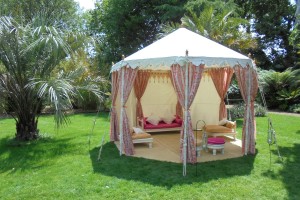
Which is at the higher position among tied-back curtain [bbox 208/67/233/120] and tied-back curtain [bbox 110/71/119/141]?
tied-back curtain [bbox 208/67/233/120]

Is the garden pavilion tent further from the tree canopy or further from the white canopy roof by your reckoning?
the tree canopy

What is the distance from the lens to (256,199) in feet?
15.5

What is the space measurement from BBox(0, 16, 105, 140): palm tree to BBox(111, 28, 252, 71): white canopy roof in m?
1.77

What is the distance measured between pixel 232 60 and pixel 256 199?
10.3 feet

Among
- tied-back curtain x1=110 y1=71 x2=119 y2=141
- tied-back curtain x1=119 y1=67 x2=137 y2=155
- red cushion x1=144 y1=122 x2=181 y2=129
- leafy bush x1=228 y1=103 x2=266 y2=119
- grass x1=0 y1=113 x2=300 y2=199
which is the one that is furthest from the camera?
leafy bush x1=228 y1=103 x2=266 y2=119

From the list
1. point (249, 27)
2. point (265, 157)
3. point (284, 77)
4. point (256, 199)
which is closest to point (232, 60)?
point (265, 157)

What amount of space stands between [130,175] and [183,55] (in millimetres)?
2799

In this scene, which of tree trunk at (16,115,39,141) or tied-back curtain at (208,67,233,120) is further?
tied-back curtain at (208,67,233,120)

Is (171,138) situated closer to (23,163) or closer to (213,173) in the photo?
(213,173)

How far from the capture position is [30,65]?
862 cm

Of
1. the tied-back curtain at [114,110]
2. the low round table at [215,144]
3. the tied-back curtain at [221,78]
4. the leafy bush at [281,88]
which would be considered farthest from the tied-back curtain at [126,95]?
the leafy bush at [281,88]

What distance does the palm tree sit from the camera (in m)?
7.84

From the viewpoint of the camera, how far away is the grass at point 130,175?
4.98 m

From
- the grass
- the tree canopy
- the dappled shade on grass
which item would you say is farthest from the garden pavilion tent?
the tree canopy
